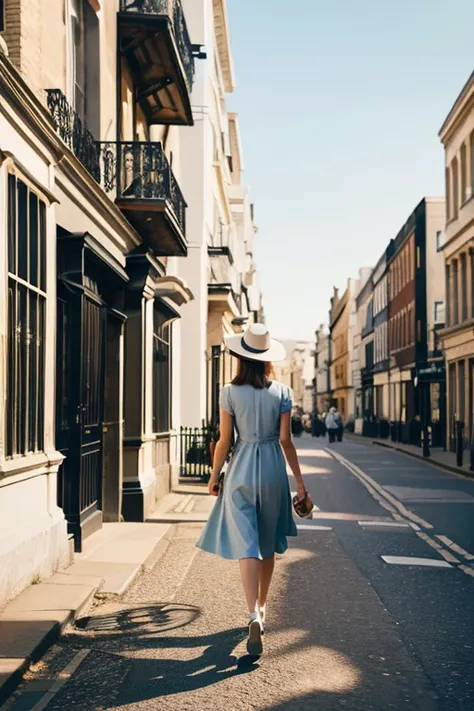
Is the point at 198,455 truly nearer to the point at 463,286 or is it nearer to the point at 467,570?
the point at 467,570

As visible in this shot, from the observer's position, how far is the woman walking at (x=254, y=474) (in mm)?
6004

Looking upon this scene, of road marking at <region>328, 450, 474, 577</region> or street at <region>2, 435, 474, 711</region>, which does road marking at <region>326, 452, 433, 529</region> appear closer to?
road marking at <region>328, 450, 474, 577</region>

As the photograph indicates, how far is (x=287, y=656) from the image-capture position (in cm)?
581

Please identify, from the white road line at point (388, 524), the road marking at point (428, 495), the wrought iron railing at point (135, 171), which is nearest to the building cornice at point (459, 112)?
the road marking at point (428, 495)

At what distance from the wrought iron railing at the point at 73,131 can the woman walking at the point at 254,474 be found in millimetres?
4143

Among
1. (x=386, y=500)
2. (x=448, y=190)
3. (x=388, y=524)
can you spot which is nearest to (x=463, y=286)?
(x=448, y=190)

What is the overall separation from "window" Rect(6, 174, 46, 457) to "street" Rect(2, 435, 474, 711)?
1.52 metres

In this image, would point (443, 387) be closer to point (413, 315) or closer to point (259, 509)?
point (413, 315)

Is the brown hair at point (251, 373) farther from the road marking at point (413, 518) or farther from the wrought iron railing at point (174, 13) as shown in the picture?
the wrought iron railing at point (174, 13)

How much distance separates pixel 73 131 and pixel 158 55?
4210mm

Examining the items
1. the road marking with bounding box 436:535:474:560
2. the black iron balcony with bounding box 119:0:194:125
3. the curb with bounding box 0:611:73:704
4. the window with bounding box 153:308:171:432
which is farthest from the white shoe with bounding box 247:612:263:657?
the window with bounding box 153:308:171:432

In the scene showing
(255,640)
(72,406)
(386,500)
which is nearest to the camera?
(255,640)

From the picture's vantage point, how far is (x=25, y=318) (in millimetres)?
7797

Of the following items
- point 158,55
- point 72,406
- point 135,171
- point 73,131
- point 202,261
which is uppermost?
point 158,55
